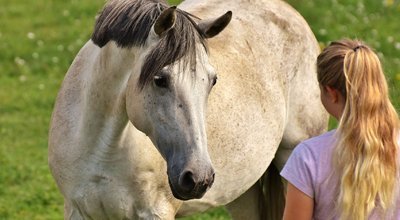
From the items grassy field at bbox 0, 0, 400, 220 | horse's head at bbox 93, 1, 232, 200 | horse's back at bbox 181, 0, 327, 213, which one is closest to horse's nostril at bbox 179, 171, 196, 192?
horse's head at bbox 93, 1, 232, 200

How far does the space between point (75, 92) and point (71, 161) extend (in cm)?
33

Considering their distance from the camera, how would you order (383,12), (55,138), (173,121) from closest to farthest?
(173,121) < (55,138) < (383,12)

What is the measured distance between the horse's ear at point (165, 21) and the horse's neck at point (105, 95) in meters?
0.27

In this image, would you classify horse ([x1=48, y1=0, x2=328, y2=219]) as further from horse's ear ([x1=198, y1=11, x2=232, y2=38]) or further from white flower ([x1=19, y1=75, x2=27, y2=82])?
white flower ([x1=19, y1=75, x2=27, y2=82])

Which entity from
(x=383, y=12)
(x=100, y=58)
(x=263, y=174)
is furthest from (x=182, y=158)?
(x=383, y=12)

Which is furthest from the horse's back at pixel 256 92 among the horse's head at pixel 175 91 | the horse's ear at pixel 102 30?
the horse's head at pixel 175 91

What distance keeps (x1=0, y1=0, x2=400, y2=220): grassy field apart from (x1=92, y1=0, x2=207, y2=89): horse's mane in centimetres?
297

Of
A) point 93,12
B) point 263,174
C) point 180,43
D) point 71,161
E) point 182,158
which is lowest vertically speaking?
point 93,12

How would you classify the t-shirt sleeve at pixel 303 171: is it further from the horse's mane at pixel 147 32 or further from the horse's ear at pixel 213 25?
the horse's ear at pixel 213 25

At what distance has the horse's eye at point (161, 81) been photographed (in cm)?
425

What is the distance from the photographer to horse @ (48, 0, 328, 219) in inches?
167

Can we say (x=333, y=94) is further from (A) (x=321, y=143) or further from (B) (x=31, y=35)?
(B) (x=31, y=35)

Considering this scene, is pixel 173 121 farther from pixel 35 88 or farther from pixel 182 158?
pixel 35 88

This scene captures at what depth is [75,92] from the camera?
502 centimetres
